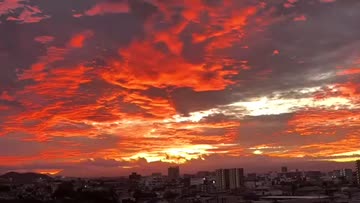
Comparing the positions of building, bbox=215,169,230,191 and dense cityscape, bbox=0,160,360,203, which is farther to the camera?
building, bbox=215,169,230,191

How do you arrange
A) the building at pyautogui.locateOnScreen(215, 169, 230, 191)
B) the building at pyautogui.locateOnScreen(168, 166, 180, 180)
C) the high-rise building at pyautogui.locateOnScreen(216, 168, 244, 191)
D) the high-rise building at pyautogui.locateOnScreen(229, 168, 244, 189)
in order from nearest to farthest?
the high-rise building at pyautogui.locateOnScreen(229, 168, 244, 189) < the high-rise building at pyautogui.locateOnScreen(216, 168, 244, 191) < the building at pyautogui.locateOnScreen(215, 169, 230, 191) < the building at pyautogui.locateOnScreen(168, 166, 180, 180)

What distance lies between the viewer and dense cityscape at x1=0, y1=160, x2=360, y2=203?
47719 millimetres

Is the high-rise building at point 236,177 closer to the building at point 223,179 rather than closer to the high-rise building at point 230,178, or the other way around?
the high-rise building at point 230,178

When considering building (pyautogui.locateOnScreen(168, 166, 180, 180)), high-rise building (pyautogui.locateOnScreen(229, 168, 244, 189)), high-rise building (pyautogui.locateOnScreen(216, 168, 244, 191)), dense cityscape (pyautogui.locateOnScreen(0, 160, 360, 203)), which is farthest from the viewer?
building (pyautogui.locateOnScreen(168, 166, 180, 180))

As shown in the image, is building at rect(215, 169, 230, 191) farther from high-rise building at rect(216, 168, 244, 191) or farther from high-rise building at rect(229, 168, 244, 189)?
high-rise building at rect(229, 168, 244, 189)

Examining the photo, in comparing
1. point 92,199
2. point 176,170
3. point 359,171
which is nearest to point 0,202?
point 92,199

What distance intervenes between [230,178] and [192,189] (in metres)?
18.2

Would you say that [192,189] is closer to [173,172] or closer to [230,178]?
[230,178]

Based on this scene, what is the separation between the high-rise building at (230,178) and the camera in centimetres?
9950

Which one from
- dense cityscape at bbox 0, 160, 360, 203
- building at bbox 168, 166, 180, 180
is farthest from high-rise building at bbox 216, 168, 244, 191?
building at bbox 168, 166, 180, 180

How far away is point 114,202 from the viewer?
43.9m

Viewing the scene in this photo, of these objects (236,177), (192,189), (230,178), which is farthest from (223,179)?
(192,189)

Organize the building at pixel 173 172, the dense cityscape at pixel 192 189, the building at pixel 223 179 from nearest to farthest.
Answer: the dense cityscape at pixel 192 189
the building at pixel 223 179
the building at pixel 173 172

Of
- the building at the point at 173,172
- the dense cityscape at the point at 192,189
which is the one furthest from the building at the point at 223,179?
the building at the point at 173,172
